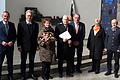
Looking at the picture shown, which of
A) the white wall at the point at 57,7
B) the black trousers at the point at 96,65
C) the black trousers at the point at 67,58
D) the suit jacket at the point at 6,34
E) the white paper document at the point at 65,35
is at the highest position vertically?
the white wall at the point at 57,7

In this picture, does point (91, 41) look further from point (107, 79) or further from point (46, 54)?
point (46, 54)

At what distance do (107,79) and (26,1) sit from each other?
413cm

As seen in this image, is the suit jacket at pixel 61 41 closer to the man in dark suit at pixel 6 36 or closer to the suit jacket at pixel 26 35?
the suit jacket at pixel 26 35

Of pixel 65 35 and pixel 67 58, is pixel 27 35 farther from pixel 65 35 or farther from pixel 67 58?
pixel 67 58

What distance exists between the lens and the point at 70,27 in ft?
29.6

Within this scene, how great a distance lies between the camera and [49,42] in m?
8.43

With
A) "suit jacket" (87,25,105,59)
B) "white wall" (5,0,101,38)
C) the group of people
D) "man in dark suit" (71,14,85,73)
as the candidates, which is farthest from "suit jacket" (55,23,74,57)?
"white wall" (5,0,101,38)

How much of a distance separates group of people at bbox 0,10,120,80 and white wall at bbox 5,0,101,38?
2542 millimetres

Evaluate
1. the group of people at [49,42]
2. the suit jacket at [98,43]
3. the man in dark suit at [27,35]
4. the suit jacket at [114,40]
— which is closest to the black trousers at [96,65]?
the group of people at [49,42]

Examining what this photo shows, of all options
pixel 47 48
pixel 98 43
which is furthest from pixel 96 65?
pixel 47 48

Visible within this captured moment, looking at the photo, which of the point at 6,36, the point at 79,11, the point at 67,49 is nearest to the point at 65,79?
the point at 67,49

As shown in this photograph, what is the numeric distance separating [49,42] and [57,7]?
14.3ft

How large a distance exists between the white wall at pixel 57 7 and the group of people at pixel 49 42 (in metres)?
2.54

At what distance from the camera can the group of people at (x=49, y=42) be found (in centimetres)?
793
